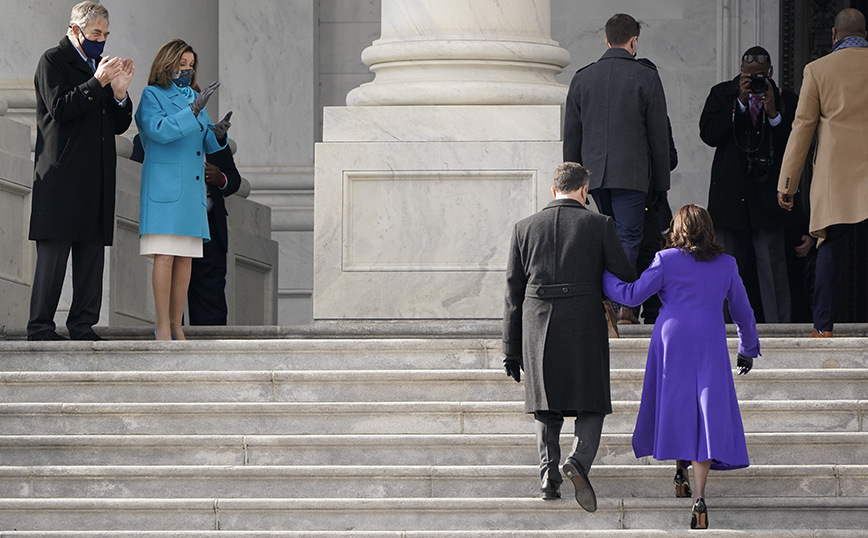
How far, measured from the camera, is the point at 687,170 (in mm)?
15391

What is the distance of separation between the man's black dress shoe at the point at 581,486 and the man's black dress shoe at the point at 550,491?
0.24 metres

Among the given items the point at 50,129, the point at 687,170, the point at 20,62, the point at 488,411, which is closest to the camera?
the point at 488,411

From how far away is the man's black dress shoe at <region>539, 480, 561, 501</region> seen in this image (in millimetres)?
7199

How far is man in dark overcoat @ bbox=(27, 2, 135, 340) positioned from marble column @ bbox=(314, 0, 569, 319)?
5.54ft

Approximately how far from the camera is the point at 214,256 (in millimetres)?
11164

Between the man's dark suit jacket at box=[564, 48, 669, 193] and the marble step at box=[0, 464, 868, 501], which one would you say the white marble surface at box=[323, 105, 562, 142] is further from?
the marble step at box=[0, 464, 868, 501]

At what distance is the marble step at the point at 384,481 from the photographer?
7484 millimetres

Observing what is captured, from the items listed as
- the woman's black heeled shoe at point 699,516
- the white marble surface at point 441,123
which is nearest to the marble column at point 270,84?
the white marble surface at point 441,123

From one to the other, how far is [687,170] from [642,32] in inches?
56.4

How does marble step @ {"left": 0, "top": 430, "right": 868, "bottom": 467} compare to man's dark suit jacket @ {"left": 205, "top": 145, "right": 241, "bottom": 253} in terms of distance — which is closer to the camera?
marble step @ {"left": 0, "top": 430, "right": 868, "bottom": 467}

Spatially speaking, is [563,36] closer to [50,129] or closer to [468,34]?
[468,34]

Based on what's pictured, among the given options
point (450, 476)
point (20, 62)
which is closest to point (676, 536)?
point (450, 476)

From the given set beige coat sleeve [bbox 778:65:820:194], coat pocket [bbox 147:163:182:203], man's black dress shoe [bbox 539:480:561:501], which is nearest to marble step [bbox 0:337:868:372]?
coat pocket [bbox 147:163:182:203]

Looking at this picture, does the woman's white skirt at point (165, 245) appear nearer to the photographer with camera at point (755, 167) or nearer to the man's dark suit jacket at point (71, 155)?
the man's dark suit jacket at point (71, 155)
